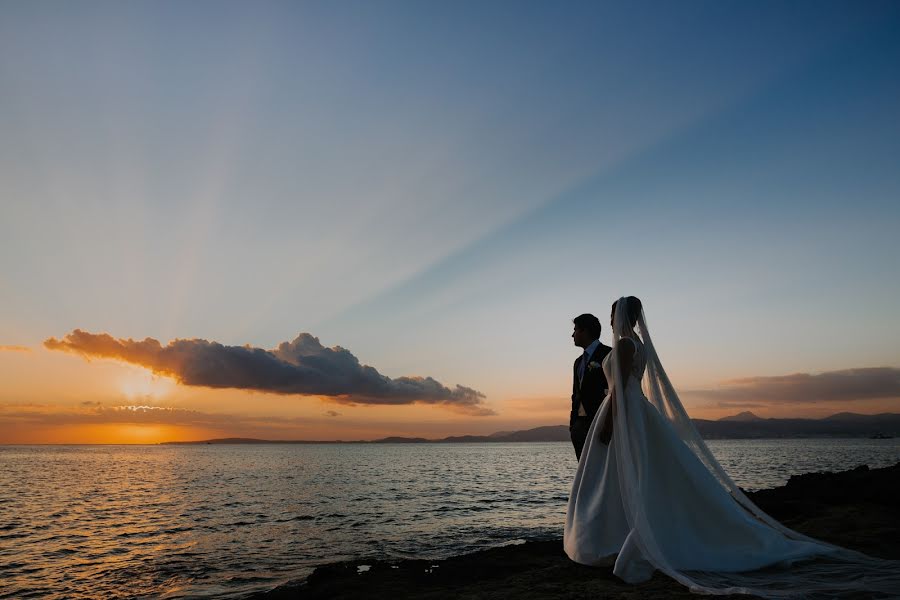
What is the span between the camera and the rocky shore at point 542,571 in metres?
→ 5.40

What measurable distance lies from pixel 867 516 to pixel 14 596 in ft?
55.3

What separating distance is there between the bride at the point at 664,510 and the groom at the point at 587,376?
1.16 feet

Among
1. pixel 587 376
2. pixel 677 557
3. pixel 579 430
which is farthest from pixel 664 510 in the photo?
pixel 587 376

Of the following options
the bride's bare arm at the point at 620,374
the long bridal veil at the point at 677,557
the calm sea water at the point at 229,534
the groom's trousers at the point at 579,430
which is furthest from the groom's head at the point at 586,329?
the calm sea water at the point at 229,534

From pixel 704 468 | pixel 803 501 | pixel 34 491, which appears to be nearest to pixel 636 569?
pixel 704 468

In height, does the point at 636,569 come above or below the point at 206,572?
above

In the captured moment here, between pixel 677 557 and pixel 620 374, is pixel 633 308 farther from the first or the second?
pixel 677 557

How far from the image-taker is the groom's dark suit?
21.0ft

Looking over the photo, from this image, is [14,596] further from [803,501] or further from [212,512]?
[803,501]

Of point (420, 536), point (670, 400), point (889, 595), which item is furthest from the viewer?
point (420, 536)

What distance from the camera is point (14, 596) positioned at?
11008 millimetres

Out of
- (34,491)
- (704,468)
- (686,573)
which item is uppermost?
(704,468)

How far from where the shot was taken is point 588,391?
6.52m

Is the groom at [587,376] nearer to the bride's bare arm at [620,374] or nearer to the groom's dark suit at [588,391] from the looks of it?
the groom's dark suit at [588,391]
